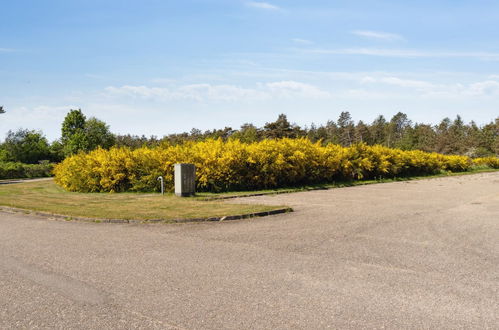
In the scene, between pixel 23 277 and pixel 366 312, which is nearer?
pixel 366 312

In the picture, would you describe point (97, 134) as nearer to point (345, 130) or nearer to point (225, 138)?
point (225, 138)

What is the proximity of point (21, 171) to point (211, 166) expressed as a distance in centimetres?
3203

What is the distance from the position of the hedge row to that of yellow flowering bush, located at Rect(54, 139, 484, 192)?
2026cm

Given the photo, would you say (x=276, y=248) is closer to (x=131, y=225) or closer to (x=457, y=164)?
(x=131, y=225)

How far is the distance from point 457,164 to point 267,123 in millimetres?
34489

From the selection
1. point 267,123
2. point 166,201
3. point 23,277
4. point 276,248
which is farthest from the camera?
point 267,123

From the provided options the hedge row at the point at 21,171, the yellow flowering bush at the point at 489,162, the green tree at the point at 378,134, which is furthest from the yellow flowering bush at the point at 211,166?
the green tree at the point at 378,134

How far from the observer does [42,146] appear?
61.1 m

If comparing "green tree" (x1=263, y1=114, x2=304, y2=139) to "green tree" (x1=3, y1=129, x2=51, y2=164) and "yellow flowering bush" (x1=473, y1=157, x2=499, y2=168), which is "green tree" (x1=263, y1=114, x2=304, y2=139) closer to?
"yellow flowering bush" (x1=473, y1=157, x2=499, y2=168)

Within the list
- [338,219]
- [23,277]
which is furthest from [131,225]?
[338,219]

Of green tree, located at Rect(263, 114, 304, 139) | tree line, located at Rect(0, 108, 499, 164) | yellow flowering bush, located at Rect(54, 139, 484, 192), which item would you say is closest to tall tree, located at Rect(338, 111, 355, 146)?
tree line, located at Rect(0, 108, 499, 164)

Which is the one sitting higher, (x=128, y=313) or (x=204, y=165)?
(x=204, y=165)

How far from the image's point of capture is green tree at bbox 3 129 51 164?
54.6 metres

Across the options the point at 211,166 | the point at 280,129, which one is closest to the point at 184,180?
the point at 211,166
